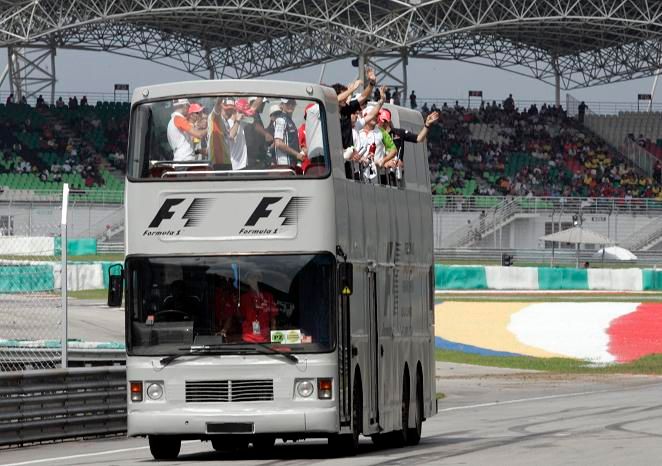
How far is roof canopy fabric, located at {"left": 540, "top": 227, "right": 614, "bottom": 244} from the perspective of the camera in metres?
68.2

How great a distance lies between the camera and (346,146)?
16.5 meters

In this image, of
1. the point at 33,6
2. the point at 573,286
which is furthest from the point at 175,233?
the point at 33,6

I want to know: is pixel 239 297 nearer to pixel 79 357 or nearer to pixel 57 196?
pixel 79 357

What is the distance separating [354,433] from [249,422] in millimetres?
1405

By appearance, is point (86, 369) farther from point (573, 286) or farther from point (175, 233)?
point (573, 286)

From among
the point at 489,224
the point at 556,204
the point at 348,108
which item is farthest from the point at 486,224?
the point at 348,108

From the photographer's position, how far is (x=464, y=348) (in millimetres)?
41062

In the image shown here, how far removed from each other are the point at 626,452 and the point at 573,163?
6807 cm

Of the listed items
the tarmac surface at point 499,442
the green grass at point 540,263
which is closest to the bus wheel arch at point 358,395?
the tarmac surface at point 499,442

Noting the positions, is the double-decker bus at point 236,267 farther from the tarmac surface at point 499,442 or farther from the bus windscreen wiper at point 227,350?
the tarmac surface at point 499,442

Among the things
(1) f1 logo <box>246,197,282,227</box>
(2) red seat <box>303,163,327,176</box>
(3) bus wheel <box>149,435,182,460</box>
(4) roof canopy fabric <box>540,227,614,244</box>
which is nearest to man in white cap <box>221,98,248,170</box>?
(1) f1 logo <box>246,197,282,227</box>

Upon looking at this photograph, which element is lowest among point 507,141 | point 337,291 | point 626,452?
point 626,452

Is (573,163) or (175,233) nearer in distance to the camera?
(175,233)

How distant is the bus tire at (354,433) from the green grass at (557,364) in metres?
20.2
